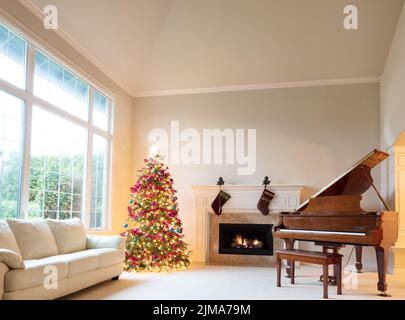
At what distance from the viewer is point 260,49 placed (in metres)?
7.20

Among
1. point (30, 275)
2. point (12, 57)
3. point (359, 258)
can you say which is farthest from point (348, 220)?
point (12, 57)

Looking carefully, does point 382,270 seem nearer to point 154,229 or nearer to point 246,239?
point 246,239

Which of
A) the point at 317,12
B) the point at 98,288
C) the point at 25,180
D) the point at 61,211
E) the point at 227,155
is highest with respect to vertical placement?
the point at 317,12

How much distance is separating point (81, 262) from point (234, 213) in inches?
140

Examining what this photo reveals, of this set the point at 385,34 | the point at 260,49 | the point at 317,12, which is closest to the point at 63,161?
the point at 260,49

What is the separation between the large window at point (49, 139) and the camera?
15.7 ft

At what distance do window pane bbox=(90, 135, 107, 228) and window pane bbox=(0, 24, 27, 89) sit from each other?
6.65 feet

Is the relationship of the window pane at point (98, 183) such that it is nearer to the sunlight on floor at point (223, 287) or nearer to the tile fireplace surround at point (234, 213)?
the sunlight on floor at point (223, 287)

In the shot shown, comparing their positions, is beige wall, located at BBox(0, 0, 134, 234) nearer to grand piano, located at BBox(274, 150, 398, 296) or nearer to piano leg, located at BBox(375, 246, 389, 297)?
grand piano, located at BBox(274, 150, 398, 296)

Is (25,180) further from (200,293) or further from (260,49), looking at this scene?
(260,49)

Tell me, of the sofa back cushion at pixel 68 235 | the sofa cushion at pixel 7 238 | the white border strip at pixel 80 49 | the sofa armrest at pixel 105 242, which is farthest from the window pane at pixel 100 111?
the sofa cushion at pixel 7 238

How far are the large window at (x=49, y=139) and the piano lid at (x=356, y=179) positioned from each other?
11.2 ft

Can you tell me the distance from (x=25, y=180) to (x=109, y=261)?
4.67ft
